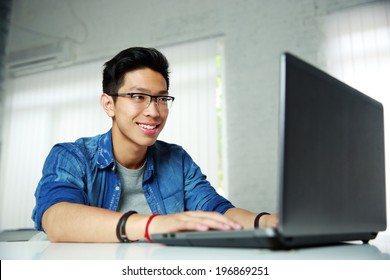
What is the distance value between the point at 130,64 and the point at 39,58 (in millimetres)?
3460

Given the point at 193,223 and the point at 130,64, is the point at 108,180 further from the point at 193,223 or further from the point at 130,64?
the point at 193,223

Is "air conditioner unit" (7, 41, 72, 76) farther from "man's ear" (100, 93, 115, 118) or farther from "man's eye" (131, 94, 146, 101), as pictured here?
Answer: "man's eye" (131, 94, 146, 101)

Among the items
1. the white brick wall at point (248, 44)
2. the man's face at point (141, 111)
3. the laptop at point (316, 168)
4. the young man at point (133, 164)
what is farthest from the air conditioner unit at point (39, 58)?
the laptop at point (316, 168)

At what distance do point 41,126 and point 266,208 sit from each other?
2.72 meters

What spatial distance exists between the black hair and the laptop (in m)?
0.74

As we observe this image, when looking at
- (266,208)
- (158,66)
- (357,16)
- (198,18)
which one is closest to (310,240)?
(158,66)

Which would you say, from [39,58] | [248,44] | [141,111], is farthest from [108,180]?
[39,58]

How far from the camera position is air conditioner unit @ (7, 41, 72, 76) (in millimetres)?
4223

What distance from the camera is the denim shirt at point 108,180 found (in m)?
0.97

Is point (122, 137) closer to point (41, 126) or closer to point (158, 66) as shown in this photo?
point (158, 66)

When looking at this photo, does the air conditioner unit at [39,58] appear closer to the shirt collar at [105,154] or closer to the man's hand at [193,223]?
the shirt collar at [105,154]

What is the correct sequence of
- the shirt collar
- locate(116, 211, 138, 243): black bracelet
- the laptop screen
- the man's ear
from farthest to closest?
the man's ear
the shirt collar
locate(116, 211, 138, 243): black bracelet
the laptop screen

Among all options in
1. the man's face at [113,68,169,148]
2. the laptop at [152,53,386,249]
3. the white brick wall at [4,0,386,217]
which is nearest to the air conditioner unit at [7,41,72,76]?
the white brick wall at [4,0,386,217]

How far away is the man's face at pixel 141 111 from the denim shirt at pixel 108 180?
8 centimetres
